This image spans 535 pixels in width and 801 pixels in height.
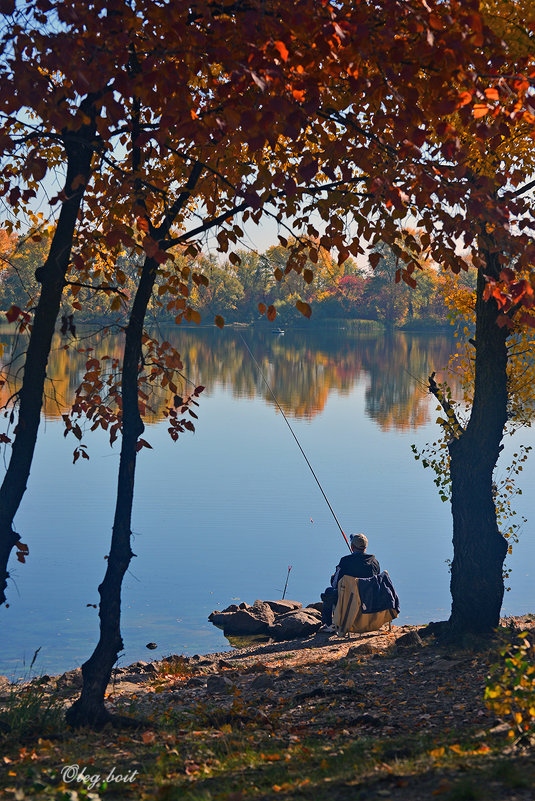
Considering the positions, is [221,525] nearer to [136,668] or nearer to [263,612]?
[263,612]

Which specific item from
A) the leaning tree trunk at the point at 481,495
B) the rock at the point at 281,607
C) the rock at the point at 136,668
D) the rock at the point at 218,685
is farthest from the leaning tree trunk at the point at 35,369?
the rock at the point at 281,607

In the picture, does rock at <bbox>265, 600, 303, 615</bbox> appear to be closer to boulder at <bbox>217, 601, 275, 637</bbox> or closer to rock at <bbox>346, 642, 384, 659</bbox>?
boulder at <bbox>217, 601, 275, 637</bbox>

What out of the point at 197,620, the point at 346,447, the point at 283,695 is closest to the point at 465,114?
the point at 283,695

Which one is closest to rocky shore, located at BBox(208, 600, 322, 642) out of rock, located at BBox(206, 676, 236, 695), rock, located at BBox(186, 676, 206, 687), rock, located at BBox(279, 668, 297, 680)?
rock, located at BBox(279, 668, 297, 680)

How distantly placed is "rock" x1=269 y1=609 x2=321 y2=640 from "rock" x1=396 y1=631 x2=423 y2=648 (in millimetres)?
2713

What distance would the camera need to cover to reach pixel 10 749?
6477mm

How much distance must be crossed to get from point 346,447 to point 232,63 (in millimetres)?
25628

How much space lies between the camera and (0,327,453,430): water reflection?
39.9 m

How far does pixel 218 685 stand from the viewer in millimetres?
8883

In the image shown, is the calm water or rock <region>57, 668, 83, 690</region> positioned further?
the calm water

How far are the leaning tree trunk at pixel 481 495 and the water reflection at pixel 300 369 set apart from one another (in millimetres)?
12139

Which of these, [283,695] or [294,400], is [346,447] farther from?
[283,695]

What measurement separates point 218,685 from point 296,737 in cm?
248

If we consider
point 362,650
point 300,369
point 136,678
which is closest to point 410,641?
point 362,650
